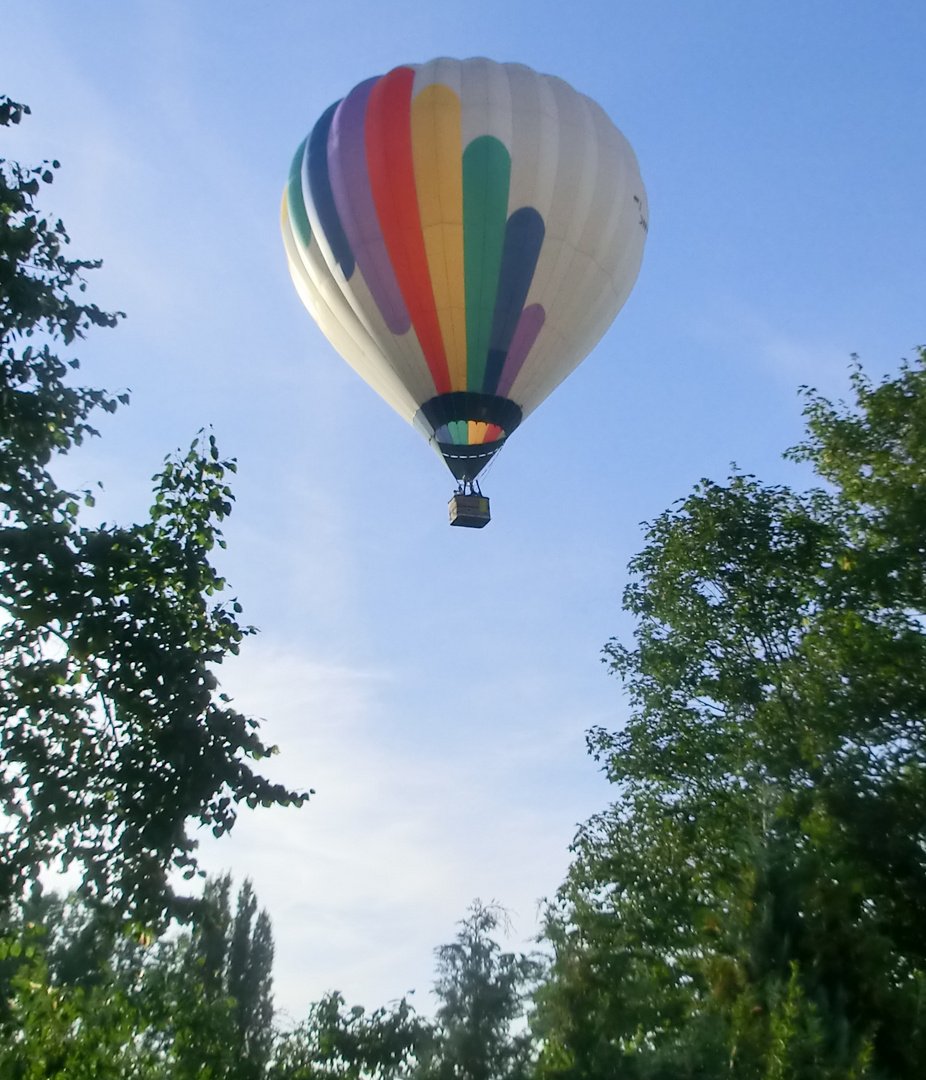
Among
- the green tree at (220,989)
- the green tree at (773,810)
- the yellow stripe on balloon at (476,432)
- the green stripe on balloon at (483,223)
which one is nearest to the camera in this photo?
the green tree at (773,810)

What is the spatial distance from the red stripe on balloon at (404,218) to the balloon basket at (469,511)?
317cm

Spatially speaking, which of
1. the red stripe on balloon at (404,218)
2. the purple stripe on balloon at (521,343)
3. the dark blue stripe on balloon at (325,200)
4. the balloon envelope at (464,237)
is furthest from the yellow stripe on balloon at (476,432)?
the dark blue stripe on balloon at (325,200)

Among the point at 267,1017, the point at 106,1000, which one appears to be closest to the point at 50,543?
the point at 106,1000

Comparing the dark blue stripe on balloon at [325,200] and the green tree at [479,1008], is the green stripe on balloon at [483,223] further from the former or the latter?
the green tree at [479,1008]

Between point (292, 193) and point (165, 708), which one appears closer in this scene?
point (165, 708)

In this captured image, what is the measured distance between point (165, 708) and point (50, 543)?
2.74 meters

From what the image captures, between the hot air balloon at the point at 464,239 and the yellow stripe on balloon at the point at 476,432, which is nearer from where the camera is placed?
the hot air balloon at the point at 464,239

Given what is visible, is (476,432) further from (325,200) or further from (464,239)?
(325,200)

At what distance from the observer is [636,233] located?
33.7 meters

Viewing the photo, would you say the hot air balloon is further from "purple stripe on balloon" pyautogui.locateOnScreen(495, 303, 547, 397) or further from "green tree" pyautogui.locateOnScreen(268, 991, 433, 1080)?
"green tree" pyautogui.locateOnScreen(268, 991, 433, 1080)

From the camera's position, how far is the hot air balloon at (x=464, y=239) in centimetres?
3072

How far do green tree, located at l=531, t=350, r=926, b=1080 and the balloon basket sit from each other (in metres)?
7.41

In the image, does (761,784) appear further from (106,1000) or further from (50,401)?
(106,1000)

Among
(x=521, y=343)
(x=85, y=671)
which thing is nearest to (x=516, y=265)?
(x=521, y=343)
